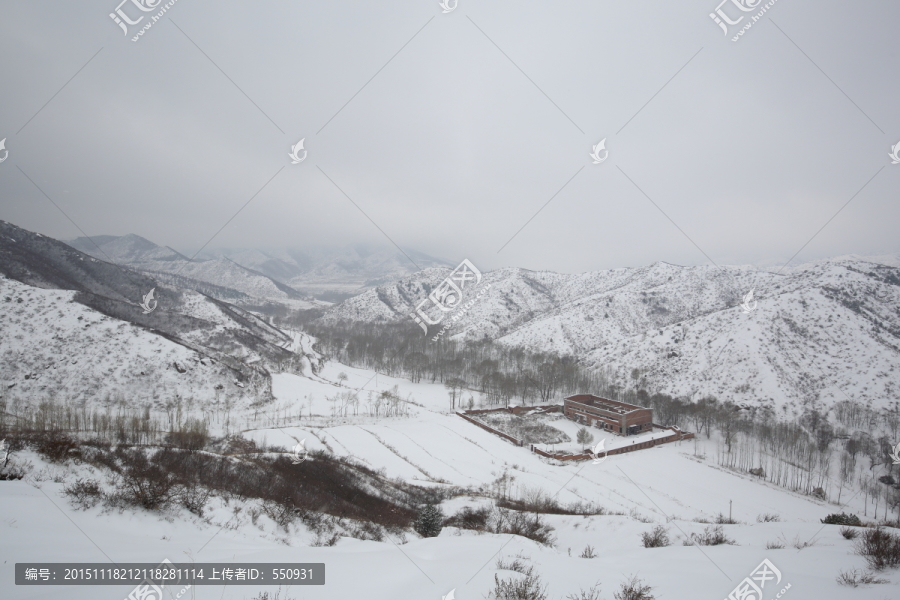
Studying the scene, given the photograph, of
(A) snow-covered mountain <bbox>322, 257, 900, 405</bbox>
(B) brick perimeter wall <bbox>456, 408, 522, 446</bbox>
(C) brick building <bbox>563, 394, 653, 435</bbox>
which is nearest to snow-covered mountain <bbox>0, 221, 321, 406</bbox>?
(B) brick perimeter wall <bbox>456, 408, 522, 446</bbox>

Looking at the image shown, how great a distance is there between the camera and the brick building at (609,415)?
5294 centimetres

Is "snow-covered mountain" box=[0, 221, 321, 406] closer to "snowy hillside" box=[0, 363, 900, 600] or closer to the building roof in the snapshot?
"snowy hillside" box=[0, 363, 900, 600]

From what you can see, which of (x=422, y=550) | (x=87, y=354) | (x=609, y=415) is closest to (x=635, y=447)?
(x=609, y=415)

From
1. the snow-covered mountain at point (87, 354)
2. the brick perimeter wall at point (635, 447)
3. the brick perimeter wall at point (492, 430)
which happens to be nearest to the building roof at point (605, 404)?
the brick perimeter wall at point (635, 447)

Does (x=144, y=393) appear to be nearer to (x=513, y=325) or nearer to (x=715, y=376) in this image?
(x=715, y=376)

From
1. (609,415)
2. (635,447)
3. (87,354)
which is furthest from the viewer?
(609,415)

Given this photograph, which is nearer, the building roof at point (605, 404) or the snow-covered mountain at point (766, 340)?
the building roof at point (605, 404)

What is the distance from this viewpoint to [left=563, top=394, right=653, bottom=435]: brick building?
52938 mm

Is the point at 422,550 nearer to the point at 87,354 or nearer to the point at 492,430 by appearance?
the point at 492,430

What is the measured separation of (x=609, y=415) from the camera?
54.7 meters

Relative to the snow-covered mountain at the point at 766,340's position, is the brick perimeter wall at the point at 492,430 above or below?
below

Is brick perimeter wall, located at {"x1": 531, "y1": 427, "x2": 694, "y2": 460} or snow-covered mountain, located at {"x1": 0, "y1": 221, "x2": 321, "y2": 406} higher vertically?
snow-covered mountain, located at {"x1": 0, "y1": 221, "x2": 321, "y2": 406}

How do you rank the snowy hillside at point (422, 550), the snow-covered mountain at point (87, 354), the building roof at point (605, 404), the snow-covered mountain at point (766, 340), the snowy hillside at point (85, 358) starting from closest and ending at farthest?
1. the snowy hillside at point (422, 550)
2. the snowy hillside at point (85, 358)
3. the snow-covered mountain at point (87, 354)
4. the building roof at point (605, 404)
5. the snow-covered mountain at point (766, 340)

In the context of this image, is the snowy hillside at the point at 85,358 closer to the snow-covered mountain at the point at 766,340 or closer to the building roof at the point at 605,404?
the building roof at the point at 605,404
